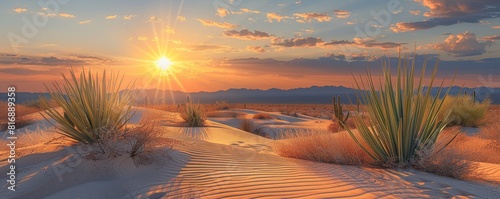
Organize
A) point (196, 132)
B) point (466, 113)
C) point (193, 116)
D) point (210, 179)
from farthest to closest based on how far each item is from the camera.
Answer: point (193, 116)
point (466, 113)
point (196, 132)
point (210, 179)

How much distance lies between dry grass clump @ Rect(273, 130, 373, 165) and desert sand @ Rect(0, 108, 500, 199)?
41 cm

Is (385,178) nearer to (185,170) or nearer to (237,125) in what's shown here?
(185,170)

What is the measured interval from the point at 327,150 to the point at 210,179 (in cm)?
288

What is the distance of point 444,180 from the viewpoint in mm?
6527

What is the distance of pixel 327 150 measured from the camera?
326 inches

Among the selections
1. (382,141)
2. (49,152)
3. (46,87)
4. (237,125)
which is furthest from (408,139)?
(237,125)

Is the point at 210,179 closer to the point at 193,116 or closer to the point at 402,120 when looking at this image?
the point at 402,120

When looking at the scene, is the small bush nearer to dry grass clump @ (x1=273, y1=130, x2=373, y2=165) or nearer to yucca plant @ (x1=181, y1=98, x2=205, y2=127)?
yucca plant @ (x1=181, y1=98, x2=205, y2=127)

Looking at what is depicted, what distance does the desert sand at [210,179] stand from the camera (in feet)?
18.6

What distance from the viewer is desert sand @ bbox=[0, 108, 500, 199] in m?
5.68

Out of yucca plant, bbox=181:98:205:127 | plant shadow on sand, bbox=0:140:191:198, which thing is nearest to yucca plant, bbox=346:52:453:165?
plant shadow on sand, bbox=0:140:191:198

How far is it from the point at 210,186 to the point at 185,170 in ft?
3.69

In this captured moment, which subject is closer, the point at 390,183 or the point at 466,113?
the point at 390,183

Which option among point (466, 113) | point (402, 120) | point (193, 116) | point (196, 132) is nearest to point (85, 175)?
point (402, 120)
